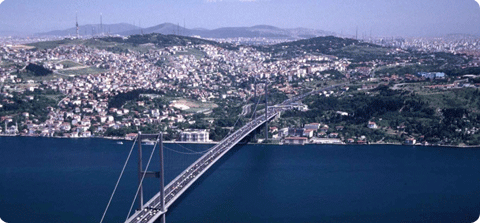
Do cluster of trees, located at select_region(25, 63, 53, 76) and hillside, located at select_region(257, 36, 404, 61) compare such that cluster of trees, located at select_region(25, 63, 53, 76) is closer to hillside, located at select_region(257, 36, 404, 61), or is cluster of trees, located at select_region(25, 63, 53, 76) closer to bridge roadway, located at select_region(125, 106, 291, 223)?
bridge roadway, located at select_region(125, 106, 291, 223)

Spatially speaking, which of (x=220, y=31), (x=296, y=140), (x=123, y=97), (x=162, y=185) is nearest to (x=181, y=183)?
(x=162, y=185)

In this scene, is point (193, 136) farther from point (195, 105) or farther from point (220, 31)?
point (220, 31)

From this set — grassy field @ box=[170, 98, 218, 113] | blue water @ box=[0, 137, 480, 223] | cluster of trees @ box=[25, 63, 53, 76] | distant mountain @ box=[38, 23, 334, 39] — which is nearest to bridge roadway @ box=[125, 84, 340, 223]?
blue water @ box=[0, 137, 480, 223]

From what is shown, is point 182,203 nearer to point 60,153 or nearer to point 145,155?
point 145,155

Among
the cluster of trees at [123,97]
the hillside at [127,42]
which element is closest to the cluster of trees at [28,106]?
the cluster of trees at [123,97]

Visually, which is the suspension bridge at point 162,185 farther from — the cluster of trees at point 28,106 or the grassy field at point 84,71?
the grassy field at point 84,71

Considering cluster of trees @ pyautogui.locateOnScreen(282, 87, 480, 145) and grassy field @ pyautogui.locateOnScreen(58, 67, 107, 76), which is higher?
grassy field @ pyautogui.locateOnScreen(58, 67, 107, 76)

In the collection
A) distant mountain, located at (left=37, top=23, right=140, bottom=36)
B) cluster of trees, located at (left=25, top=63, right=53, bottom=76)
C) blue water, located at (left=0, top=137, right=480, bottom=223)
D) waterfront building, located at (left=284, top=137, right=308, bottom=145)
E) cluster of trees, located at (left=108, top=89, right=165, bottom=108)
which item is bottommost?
blue water, located at (left=0, top=137, right=480, bottom=223)

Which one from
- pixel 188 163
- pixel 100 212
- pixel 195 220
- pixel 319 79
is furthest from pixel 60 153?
pixel 319 79
